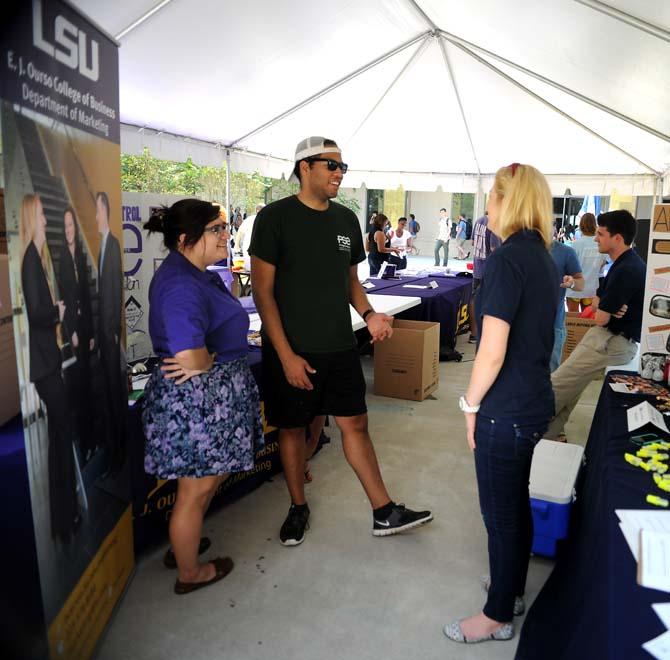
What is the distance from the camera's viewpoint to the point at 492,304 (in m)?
1.55

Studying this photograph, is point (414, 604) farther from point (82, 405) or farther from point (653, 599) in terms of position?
point (82, 405)

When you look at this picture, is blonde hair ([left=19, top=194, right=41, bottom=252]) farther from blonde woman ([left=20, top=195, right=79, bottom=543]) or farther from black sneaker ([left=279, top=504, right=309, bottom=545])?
black sneaker ([left=279, top=504, right=309, bottom=545])

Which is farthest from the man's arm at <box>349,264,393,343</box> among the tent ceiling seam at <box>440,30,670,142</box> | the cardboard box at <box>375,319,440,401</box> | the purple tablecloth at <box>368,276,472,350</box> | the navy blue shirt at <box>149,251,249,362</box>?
the tent ceiling seam at <box>440,30,670,142</box>

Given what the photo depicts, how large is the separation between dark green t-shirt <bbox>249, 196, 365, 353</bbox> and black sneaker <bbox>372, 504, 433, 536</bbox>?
0.79 meters

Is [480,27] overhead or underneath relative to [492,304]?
overhead

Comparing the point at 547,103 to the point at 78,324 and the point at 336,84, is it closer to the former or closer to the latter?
the point at 336,84

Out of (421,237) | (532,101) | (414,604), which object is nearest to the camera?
(414,604)

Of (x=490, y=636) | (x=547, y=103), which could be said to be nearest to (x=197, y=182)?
(x=547, y=103)

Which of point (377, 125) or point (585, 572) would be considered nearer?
point (585, 572)

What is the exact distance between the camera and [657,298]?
2.66 meters

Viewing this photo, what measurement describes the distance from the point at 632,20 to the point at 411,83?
3.50m

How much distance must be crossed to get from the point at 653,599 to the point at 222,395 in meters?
1.34

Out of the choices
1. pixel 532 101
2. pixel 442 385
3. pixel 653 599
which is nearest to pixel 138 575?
pixel 653 599

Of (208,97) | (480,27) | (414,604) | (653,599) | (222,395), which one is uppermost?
(480,27)
